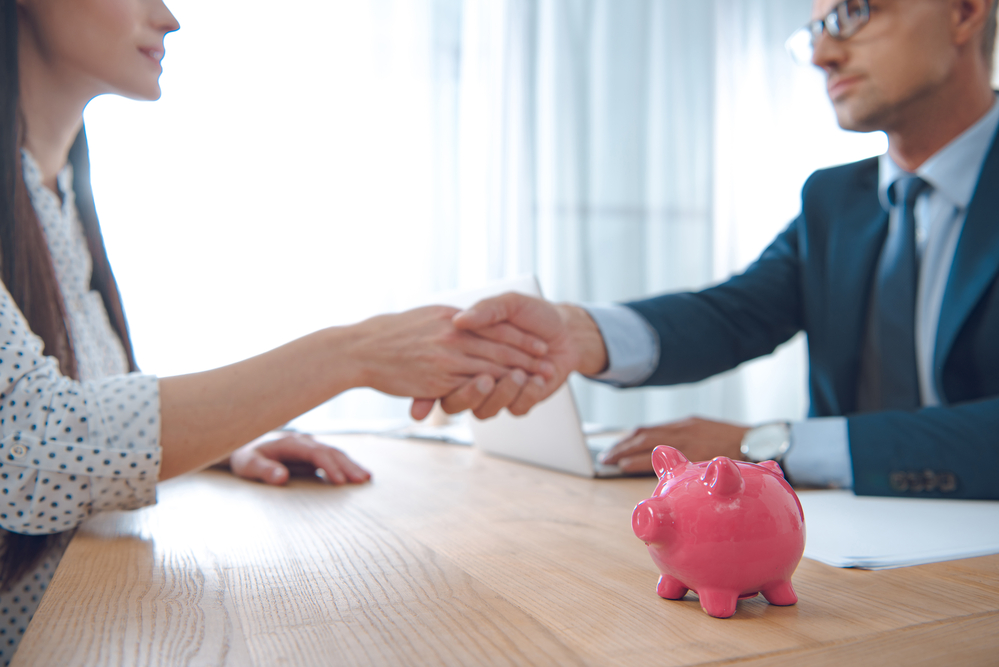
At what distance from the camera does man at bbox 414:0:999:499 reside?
102 cm

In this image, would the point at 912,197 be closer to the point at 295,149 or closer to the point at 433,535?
the point at 433,535

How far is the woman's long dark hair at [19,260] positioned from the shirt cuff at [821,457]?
0.90 metres

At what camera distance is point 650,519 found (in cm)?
42

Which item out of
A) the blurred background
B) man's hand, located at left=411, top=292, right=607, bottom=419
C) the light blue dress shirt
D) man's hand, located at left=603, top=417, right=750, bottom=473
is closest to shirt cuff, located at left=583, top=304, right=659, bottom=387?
the light blue dress shirt

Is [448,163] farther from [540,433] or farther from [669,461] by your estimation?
[669,461]

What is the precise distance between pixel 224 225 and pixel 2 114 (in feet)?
5.44

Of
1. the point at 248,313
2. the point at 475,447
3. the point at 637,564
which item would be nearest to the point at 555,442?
the point at 475,447

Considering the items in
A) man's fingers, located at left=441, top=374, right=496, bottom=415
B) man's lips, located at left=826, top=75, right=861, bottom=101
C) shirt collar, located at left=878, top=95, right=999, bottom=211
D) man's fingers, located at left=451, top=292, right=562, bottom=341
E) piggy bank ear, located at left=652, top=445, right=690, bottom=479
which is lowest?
man's fingers, located at left=441, top=374, right=496, bottom=415

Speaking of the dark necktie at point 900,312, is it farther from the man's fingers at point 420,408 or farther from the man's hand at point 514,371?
the man's fingers at point 420,408

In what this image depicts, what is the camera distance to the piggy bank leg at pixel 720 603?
1.36 ft

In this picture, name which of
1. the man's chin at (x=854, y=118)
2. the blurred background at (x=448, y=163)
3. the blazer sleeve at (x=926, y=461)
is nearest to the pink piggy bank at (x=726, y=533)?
the blazer sleeve at (x=926, y=461)

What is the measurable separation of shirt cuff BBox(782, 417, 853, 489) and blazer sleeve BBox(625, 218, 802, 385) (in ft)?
1.21

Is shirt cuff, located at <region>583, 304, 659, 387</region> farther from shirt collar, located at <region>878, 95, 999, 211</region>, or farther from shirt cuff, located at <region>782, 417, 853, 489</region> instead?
shirt collar, located at <region>878, 95, 999, 211</region>

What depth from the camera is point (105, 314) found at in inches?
45.4
